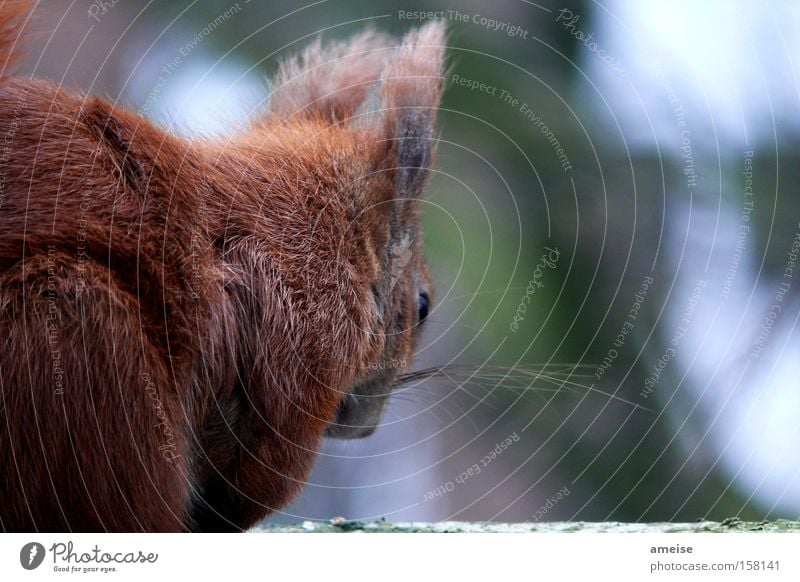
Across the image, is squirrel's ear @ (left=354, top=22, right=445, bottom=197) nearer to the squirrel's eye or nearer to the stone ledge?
the squirrel's eye

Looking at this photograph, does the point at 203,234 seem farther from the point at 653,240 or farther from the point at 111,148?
the point at 653,240

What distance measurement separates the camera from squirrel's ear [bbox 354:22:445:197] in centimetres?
184

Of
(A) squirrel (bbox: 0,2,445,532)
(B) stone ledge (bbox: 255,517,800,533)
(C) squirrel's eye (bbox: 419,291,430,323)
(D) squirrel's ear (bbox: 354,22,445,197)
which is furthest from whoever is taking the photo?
(C) squirrel's eye (bbox: 419,291,430,323)

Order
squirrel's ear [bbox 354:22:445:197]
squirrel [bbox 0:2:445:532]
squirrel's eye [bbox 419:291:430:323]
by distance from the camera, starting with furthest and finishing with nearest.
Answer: squirrel's eye [bbox 419:291:430:323] → squirrel's ear [bbox 354:22:445:197] → squirrel [bbox 0:2:445:532]

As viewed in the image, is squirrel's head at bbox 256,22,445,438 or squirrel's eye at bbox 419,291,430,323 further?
squirrel's eye at bbox 419,291,430,323

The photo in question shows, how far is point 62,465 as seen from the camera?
117 centimetres

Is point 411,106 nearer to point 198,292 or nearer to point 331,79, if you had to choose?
point 331,79
